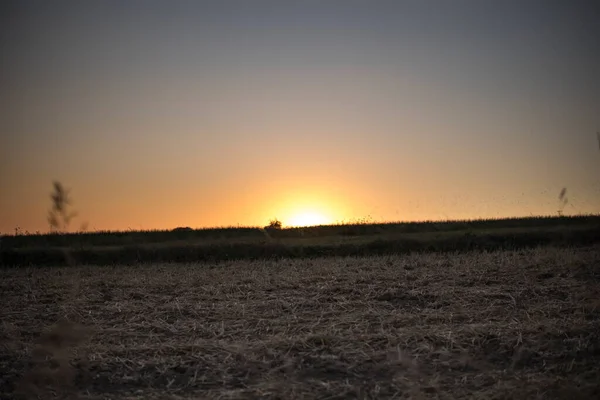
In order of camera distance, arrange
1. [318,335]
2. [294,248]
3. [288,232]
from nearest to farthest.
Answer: [318,335]
[294,248]
[288,232]

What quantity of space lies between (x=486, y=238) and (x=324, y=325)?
12.7 metres

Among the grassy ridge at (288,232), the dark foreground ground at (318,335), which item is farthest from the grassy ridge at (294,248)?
the dark foreground ground at (318,335)

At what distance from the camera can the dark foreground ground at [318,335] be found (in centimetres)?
611

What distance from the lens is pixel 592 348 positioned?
678 centimetres

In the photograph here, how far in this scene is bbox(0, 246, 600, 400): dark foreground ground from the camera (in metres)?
6.11

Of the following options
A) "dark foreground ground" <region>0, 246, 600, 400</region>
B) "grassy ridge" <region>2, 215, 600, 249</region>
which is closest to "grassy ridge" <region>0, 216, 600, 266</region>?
"grassy ridge" <region>2, 215, 600, 249</region>

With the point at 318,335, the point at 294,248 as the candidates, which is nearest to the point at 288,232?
the point at 294,248

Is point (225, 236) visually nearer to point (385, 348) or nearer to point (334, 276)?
point (334, 276)

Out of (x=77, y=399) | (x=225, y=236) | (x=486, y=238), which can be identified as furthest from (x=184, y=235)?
(x=77, y=399)

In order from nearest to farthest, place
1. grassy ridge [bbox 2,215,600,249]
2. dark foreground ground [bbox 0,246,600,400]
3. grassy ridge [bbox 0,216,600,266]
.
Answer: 1. dark foreground ground [bbox 0,246,600,400]
2. grassy ridge [bbox 0,216,600,266]
3. grassy ridge [bbox 2,215,600,249]

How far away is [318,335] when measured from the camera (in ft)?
24.0

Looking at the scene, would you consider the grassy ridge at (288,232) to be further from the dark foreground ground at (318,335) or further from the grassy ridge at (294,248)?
the dark foreground ground at (318,335)

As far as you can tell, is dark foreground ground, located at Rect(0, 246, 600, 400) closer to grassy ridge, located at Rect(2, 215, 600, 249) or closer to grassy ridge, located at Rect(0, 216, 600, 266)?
grassy ridge, located at Rect(0, 216, 600, 266)

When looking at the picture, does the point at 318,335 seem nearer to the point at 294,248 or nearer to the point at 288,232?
the point at 294,248
